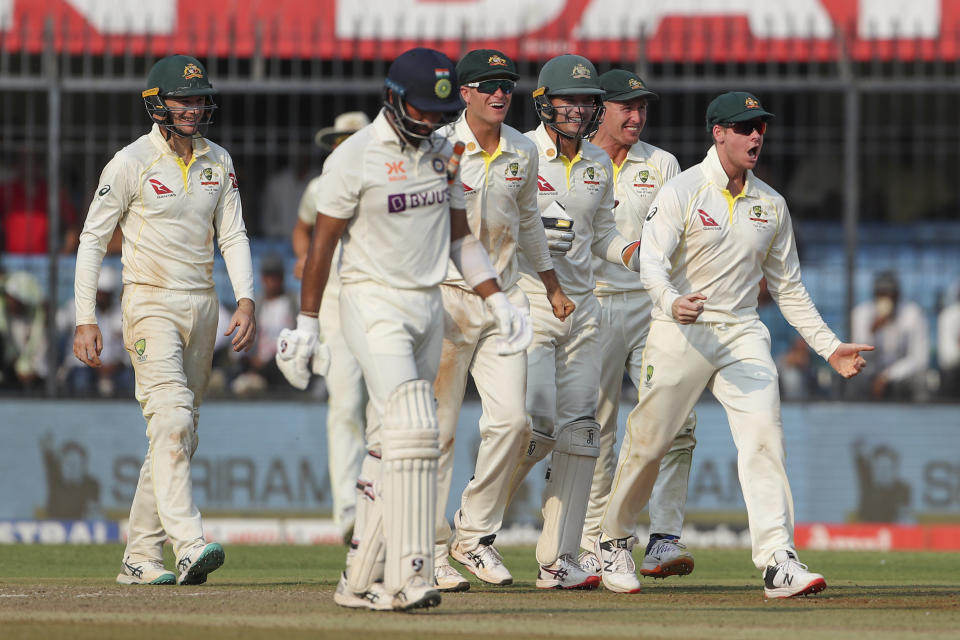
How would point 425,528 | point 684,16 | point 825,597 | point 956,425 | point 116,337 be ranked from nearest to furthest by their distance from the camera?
point 425,528
point 825,597
point 956,425
point 116,337
point 684,16

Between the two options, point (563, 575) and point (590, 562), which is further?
point (590, 562)

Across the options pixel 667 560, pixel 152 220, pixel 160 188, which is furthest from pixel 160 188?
pixel 667 560

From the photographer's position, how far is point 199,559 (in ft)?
25.4

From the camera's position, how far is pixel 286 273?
14.0m

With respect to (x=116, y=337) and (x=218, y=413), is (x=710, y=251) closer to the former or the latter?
(x=218, y=413)

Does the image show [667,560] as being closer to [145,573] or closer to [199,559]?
[199,559]

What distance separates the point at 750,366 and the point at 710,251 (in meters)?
0.55

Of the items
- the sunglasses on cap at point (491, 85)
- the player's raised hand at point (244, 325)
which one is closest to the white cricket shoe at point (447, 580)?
the player's raised hand at point (244, 325)

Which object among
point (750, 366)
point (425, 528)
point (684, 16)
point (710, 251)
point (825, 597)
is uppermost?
point (684, 16)

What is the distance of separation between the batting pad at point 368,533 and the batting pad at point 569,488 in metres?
1.53

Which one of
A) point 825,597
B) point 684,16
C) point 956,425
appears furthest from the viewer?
point 684,16

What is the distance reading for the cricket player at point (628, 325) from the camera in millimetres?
8422

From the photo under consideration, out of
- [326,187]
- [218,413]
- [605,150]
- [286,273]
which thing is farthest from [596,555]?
[286,273]

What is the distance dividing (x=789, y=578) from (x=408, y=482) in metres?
1.95
